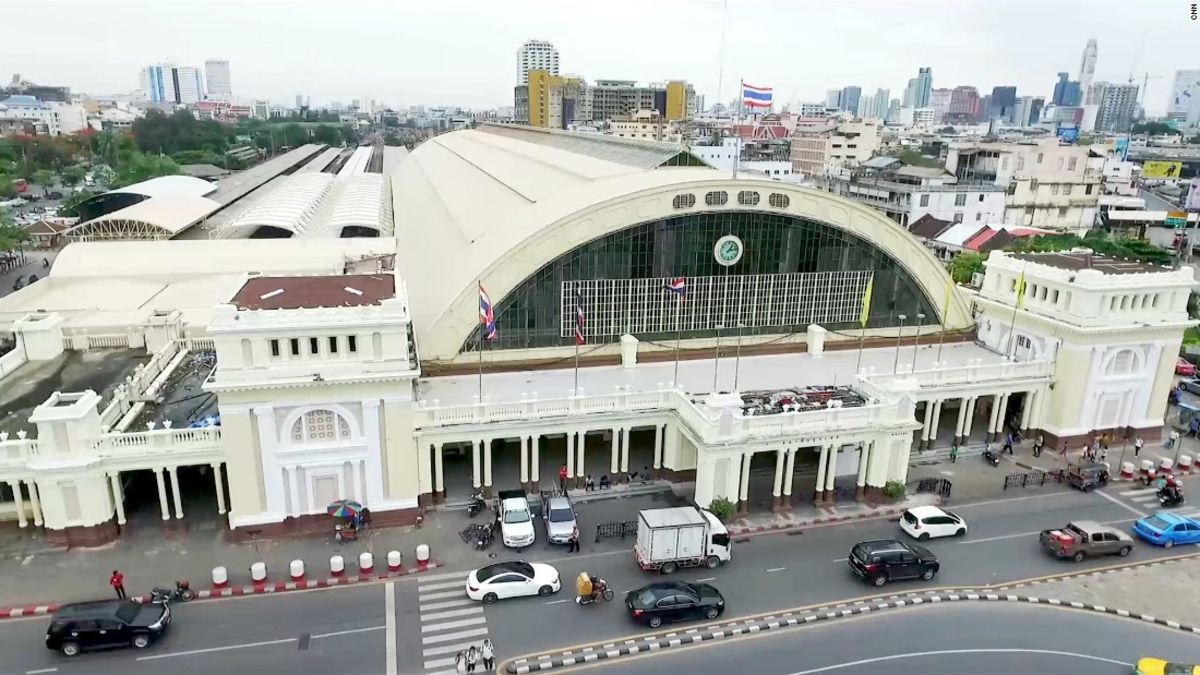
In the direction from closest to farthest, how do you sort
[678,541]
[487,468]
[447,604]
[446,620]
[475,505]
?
[446,620]
[447,604]
[678,541]
[475,505]
[487,468]

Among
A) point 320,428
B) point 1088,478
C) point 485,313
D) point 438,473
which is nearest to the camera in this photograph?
point 320,428

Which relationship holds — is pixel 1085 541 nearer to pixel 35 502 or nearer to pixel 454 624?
pixel 454 624

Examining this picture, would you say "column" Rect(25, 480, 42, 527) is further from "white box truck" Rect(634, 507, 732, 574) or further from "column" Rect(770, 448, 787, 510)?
"column" Rect(770, 448, 787, 510)

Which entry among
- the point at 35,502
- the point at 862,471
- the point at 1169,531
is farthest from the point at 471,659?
the point at 1169,531

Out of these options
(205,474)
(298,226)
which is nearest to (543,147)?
(298,226)

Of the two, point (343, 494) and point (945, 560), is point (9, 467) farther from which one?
point (945, 560)

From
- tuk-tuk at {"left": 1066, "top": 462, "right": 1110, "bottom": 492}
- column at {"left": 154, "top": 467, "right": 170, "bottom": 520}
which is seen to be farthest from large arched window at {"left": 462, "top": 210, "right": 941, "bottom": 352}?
column at {"left": 154, "top": 467, "right": 170, "bottom": 520}

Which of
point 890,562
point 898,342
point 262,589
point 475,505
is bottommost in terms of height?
point 262,589
